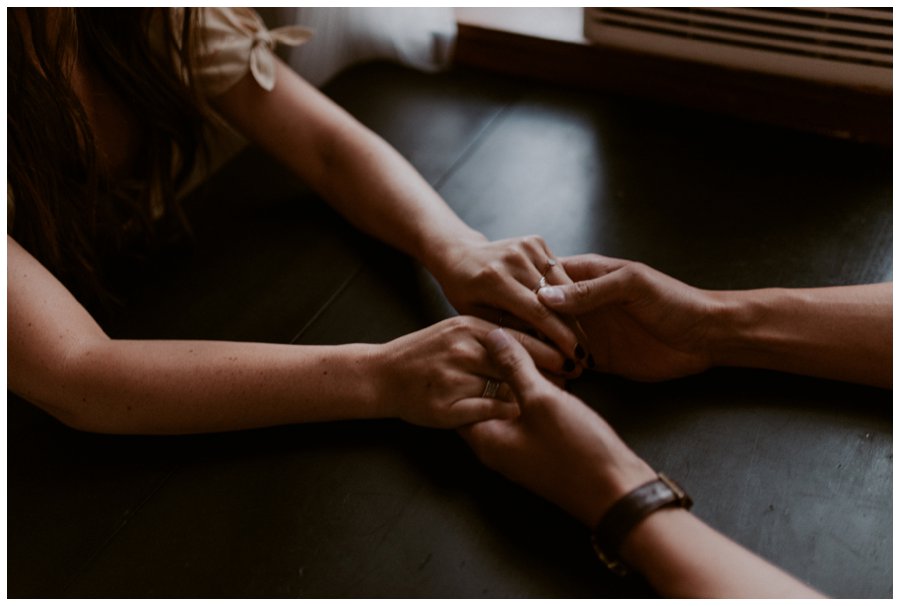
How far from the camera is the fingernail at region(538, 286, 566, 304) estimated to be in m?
0.94

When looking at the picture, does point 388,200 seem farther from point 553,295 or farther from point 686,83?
point 686,83

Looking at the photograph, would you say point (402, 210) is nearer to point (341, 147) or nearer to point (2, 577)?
point (341, 147)

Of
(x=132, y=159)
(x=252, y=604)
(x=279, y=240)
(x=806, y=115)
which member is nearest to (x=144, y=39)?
(x=132, y=159)

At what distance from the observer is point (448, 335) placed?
0.93 meters

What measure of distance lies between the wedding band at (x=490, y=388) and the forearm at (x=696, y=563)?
0.23 meters

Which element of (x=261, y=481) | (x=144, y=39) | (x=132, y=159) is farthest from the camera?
(x=132, y=159)

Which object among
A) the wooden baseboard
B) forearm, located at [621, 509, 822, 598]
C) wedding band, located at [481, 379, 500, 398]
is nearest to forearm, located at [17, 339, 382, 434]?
wedding band, located at [481, 379, 500, 398]

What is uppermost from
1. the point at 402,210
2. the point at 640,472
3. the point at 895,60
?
the point at 895,60

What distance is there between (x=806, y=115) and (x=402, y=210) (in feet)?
2.34

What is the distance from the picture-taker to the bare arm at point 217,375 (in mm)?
895

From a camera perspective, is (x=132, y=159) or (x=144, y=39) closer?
(x=144, y=39)

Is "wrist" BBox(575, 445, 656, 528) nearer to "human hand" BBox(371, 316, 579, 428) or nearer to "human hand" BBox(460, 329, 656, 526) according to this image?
"human hand" BBox(460, 329, 656, 526)

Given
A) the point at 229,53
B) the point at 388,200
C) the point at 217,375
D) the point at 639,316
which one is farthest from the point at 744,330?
the point at 229,53

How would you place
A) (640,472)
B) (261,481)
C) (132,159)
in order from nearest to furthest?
1. (640,472)
2. (261,481)
3. (132,159)
